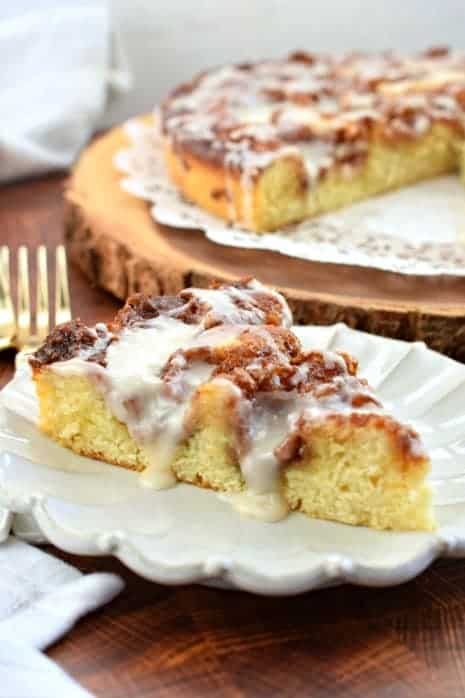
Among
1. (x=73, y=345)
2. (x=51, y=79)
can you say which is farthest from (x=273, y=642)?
(x=51, y=79)

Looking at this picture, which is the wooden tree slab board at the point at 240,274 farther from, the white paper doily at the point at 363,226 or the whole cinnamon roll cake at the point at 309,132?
the whole cinnamon roll cake at the point at 309,132

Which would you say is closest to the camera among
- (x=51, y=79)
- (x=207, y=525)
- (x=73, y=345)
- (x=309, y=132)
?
(x=207, y=525)

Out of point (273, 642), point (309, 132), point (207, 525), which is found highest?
point (309, 132)

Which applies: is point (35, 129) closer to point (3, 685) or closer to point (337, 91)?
point (337, 91)

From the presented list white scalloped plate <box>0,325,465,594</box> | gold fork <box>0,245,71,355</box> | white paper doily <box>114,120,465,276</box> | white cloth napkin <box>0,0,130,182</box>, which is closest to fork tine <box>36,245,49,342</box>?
gold fork <box>0,245,71,355</box>

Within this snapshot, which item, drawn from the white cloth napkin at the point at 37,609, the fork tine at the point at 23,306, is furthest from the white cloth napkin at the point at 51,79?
the white cloth napkin at the point at 37,609

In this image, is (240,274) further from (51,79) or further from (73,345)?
(51,79)
